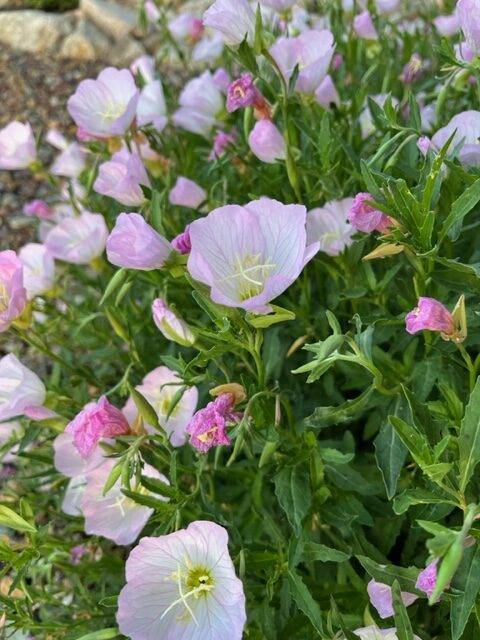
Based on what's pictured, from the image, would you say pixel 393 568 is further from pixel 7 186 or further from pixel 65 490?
pixel 7 186

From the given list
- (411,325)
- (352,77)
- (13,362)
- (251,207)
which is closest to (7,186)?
(352,77)

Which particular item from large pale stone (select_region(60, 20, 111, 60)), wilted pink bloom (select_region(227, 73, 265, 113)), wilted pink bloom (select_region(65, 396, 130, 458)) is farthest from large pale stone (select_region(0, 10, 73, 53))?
wilted pink bloom (select_region(65, 396, 130, 458))

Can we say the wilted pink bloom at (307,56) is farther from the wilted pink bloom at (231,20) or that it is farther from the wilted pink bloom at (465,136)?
the wilted pink bloom at (465,136)

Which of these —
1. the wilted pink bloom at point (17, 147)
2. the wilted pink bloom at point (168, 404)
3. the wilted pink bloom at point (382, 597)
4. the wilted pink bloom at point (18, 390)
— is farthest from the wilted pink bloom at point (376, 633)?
the wilted pink bloom at point (17, 147)

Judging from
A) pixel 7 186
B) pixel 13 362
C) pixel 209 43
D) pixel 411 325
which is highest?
pixel 411 325

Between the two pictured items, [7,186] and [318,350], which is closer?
[318,350]

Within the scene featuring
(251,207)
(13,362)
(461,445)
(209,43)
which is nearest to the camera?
(461,445)
